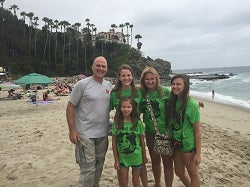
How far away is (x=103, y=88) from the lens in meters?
3.87

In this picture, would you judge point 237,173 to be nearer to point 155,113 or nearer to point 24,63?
point 155,113

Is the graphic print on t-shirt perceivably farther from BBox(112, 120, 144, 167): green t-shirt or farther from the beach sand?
the beach sand

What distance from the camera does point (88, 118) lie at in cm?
377

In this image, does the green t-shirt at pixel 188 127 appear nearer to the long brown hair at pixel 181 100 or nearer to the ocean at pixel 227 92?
the long brown hair at pixel 181 100

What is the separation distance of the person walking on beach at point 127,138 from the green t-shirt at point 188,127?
19.4 inches

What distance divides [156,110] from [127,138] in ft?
1.79

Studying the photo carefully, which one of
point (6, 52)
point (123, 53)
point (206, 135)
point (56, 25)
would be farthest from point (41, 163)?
point (56, 25)

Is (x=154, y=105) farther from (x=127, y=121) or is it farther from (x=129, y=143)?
(x=129, y=143)

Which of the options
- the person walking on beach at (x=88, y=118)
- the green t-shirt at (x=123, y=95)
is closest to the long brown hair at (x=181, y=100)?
the green t-shirt at (x=123, y=95)

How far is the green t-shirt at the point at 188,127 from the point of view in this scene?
3.55 metres

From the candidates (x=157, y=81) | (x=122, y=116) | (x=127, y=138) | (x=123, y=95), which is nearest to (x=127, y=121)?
(x=122, y=116)

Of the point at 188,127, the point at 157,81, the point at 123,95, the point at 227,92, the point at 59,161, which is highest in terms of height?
the point at 157,81

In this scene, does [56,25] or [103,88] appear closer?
[103,88]

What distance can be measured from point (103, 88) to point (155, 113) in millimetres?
779
